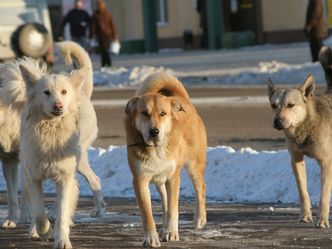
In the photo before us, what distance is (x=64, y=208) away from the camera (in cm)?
895

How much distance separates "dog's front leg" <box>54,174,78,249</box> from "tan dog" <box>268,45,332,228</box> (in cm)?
195

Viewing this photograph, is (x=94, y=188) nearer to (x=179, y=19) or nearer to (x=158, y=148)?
(x=158, y=148)

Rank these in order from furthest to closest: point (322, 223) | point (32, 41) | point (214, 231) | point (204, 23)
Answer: point (204, 23) → point (32, 41) → point (322, 223) → point (214, 231)

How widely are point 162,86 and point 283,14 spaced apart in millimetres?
31358

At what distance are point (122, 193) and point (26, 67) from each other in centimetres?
388

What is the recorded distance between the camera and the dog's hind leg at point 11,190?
33.4 feet

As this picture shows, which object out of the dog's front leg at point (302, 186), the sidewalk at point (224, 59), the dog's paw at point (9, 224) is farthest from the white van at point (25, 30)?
the dog's front leg at point (302, 186)

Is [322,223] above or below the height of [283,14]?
above

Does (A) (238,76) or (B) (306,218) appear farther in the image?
(A) (238,76)


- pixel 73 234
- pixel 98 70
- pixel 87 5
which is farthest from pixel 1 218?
pixel 87 5

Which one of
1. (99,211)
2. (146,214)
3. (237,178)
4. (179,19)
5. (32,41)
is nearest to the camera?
(146,214)

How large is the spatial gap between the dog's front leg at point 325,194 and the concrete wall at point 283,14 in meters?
30.2

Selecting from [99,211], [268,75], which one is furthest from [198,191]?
[268,75]

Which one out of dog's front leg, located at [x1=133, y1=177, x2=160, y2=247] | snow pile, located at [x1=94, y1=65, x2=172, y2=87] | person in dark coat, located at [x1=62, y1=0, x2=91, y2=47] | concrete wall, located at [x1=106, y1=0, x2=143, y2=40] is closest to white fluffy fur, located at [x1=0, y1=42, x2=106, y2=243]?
dog's front leg, located at [x1=133, y1=177, x2=160, y2=247]
